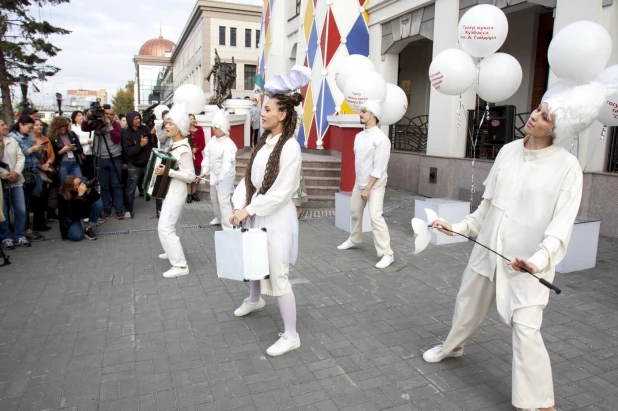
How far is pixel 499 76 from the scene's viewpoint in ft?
19.4

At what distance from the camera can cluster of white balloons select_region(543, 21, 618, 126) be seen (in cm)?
455

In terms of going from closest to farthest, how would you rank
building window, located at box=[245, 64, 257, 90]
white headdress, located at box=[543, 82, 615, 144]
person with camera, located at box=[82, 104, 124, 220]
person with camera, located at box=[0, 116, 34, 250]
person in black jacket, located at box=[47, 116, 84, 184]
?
white headdress, located at box=[543, 82, 615, 144] < person with camera, located at box=[0, 116, 34, 250] < person in black jacket, located at box=[47, 116, 84, 184] < person with camera, located at box=[82, 104, 124, 220] < building window, located at box=[245, 64, 257, 90]

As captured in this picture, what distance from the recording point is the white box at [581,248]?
5449mm

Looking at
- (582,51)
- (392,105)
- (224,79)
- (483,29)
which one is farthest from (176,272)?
(224,79)

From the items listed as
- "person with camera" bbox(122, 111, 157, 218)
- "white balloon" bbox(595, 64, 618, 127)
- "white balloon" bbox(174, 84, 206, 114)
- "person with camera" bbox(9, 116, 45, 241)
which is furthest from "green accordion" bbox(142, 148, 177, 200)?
"white balloon" bbox(595, 64, 618, 127)

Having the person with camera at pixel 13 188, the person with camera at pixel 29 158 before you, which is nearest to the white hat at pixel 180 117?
the person with camera at pixel 13 188

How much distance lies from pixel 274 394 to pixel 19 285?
3.54 meters

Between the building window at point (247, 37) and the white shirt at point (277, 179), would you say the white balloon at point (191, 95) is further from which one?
the building window at point (247, 37)

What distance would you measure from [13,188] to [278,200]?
5105 millimetres

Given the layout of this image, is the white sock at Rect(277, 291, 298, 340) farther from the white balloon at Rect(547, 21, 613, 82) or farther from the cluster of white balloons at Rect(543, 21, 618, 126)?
the white balloon at Rect(547, 21, 613, 82)

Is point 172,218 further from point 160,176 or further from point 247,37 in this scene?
point 247,37

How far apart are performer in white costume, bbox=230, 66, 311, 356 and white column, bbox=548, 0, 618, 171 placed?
5267 millimetres

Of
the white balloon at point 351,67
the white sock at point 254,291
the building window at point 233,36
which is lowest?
the white sock at point 254,291

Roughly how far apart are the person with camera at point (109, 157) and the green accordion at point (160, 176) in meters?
3.51
